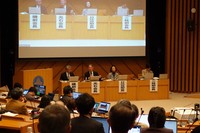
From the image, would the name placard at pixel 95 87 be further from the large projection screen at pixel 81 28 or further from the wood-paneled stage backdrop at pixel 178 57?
the wood-paneled stage backdrop at pixel 178 57

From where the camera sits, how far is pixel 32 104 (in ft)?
26.8

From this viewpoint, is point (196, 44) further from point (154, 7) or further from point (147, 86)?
point (147, 86)

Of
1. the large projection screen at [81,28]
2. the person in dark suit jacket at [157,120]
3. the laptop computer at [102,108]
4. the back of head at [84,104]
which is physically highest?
the large projection screen at [81,28]

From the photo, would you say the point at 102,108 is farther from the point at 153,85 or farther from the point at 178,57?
the point at 178,57

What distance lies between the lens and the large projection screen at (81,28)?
42.3 ft

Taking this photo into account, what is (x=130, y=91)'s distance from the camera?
12.4m

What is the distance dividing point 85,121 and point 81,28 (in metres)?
10.2

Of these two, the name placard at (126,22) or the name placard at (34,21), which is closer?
the name placard at (34,21)

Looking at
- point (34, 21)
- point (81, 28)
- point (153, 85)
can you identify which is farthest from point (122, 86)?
point (34, 21)

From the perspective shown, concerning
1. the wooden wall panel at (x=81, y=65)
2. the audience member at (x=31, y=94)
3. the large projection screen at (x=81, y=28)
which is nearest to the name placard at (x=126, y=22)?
the large projection screen at (x=81, y=28)

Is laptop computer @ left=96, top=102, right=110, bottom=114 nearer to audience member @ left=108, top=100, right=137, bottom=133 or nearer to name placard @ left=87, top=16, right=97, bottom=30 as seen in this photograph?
audience member @ left=108, top=100, right=137, bottom=133

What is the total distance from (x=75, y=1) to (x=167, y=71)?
422 centimetres

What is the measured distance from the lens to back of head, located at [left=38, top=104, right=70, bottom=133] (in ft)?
7.25

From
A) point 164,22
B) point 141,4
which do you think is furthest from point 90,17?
point 164,22
